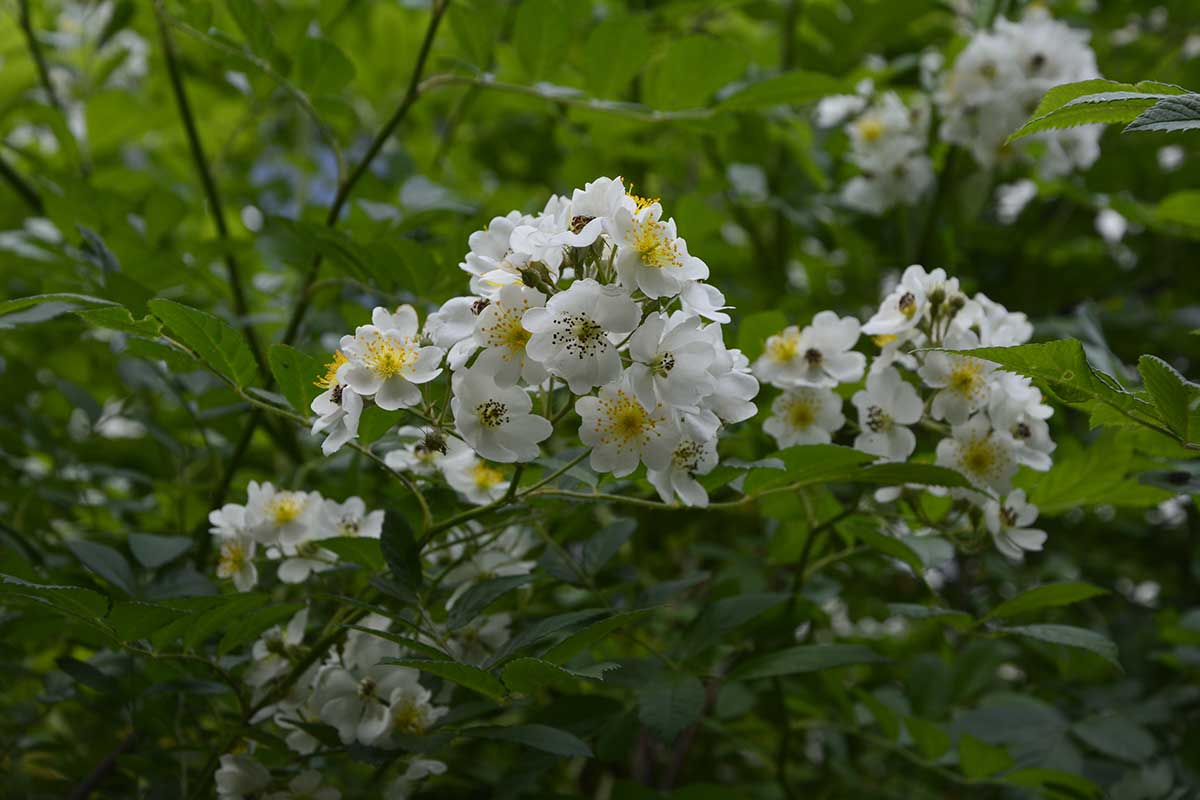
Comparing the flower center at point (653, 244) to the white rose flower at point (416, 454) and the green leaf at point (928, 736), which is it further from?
the green leaf at point (928, 736)

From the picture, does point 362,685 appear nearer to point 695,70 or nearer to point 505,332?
point 505,332

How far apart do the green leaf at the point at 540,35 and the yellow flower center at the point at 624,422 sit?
0.60 metres

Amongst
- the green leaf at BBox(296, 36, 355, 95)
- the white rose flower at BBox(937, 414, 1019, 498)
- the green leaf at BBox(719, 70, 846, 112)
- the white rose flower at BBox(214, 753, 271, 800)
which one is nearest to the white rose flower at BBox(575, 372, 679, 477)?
the white rose flower at BBox(937, 414, 1019, 498)

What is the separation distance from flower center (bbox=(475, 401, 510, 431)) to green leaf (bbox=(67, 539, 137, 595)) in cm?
42

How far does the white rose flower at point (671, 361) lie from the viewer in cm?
76

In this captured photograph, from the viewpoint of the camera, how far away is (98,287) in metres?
1.15

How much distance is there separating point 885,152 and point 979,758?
36.0 inches

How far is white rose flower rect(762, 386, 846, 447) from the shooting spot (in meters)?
1.01

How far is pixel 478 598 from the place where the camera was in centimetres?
87

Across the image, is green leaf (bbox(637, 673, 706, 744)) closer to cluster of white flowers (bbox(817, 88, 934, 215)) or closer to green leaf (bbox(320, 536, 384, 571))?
green leaf (bbox(320, 536, 384, 571))

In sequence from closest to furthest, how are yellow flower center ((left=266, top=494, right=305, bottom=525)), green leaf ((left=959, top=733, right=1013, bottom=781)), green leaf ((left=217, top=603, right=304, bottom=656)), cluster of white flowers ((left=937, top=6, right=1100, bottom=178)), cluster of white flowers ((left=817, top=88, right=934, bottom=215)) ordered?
green leaf ((left=217, top=603, right=304, bottom=656)) → yellow flower center ((left=266, top=494, right=305, bottom=525)) → green leaf ((left=959, top=733, right=1013, bottom=781)) → cluster of white flowers ((left=937, top=6, right=1100, bottom=178)) → cluster of white flowers ((left=817, top=88, right=934, bottom=215))

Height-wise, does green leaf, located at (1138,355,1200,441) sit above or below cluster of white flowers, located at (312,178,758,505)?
below

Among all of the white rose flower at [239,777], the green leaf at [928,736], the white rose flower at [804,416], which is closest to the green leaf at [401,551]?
the white rose flower at [239,777]

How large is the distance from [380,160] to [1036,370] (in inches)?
53.0
